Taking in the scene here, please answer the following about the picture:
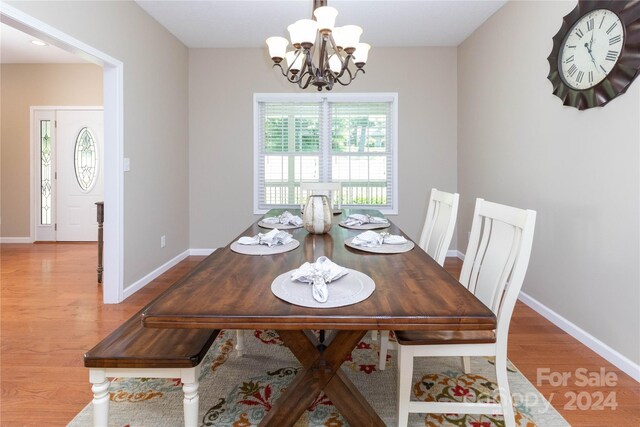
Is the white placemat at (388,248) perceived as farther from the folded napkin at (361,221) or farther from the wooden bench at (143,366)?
the wooden bench at (143,366)

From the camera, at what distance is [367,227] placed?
7.45ft

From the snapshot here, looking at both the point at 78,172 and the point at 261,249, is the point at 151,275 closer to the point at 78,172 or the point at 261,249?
the point at 261,249

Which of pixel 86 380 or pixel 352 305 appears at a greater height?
pixel 352 305

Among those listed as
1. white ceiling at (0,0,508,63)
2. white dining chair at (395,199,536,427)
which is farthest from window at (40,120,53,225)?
white dining chair at (395,199,536,427)

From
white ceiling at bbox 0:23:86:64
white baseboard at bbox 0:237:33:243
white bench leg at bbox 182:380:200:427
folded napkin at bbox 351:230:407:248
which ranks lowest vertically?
white bench leg at bbox 182:380:200:427

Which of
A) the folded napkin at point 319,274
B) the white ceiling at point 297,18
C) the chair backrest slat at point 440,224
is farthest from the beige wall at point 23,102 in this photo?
the folded napkin at point 319,274

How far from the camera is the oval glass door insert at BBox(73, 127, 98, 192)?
18.3 ft

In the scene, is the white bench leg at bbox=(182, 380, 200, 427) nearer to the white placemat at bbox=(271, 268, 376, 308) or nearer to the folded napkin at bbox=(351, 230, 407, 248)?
the white placemat at bbox=(271, 268, 376, 308)

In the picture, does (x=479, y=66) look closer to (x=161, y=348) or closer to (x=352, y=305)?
(x=352, y=305)

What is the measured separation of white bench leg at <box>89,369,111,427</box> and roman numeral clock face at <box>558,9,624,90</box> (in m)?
2.86

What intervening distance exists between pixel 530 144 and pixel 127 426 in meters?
3.22

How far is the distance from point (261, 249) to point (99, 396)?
30.5 inches

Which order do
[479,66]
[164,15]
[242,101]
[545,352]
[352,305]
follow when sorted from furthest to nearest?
[242,101]
[479,66]
[164,15]
[545,352]
[352,305]

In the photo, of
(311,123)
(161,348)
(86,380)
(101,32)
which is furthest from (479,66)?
(86,380)
